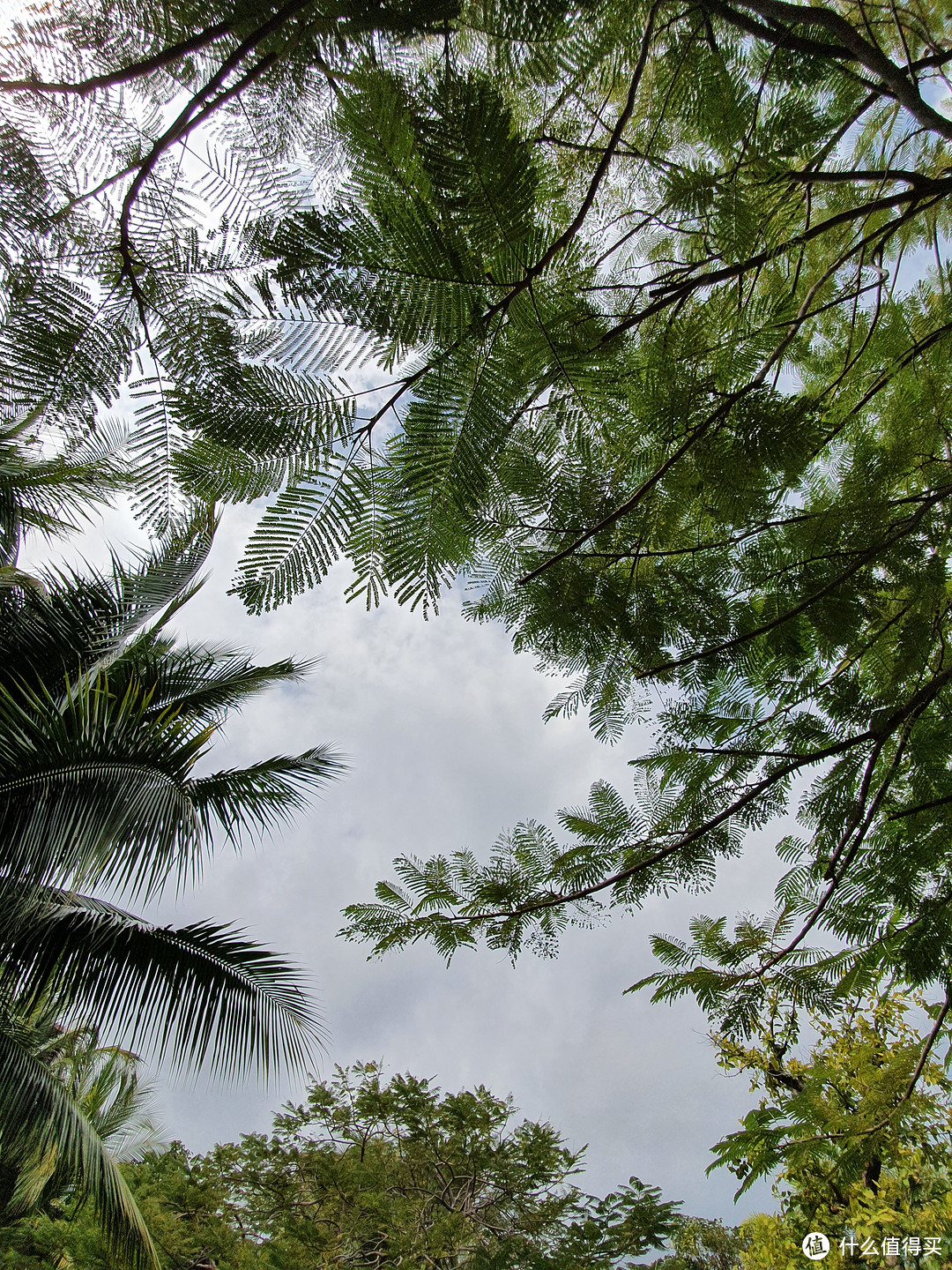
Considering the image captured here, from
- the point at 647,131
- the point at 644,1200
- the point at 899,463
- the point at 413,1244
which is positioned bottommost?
the point at 413,1244

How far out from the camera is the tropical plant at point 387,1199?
7.01 metres

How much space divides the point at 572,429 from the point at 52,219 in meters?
0.91

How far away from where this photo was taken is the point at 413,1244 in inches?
273

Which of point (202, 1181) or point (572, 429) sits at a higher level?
point (572, 429)

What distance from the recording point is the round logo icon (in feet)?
14.5

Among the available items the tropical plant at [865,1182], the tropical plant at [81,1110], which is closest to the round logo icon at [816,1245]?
the tropical plant at [865,1182]

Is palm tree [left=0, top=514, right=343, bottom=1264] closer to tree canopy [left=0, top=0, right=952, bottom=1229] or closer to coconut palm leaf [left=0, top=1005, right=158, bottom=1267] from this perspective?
coconut palm leaf [left=0, top=1005, right=158, bottom=1267]

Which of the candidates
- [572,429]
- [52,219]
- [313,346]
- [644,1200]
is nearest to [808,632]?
[572,429]

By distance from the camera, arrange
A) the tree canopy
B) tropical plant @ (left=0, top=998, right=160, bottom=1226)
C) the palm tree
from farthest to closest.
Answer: tropical plant @ (left=0, top=998, right=160, bottom=1226)
the palm tree
the tree canopy

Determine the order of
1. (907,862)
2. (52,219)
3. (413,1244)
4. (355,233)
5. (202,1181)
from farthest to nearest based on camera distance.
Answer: (202,1181) → (413,1244) → (907,862) → (52,219) → (355,233)

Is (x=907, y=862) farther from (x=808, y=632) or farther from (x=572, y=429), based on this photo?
(x=572, y=429)

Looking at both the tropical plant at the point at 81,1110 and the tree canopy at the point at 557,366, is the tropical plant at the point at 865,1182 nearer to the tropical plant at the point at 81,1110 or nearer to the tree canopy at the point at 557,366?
the tree canopy at the point at 557,366

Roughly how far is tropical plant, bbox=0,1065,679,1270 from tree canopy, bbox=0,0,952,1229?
7683mm

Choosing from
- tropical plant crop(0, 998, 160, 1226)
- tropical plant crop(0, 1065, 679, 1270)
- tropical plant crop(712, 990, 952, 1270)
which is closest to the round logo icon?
tropical plant crop(712, 990, 952, 1270)
